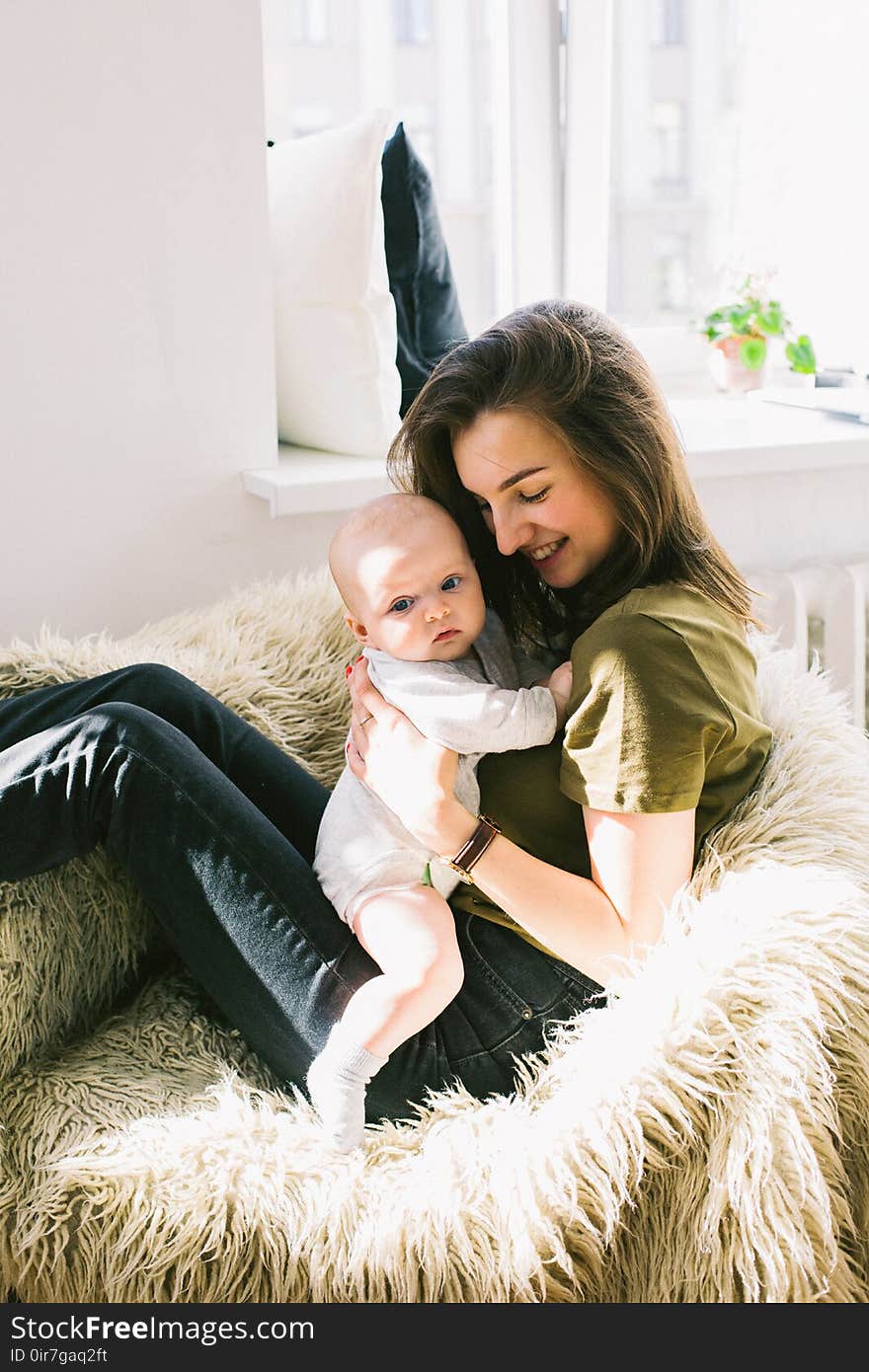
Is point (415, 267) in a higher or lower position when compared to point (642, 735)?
higher

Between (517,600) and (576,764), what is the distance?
32cm

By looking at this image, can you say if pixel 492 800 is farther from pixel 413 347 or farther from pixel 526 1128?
pixel 413 347

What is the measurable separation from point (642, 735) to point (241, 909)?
1.37 ft

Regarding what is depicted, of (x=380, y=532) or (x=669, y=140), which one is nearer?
(x=380, y=532)

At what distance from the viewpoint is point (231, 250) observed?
1.75m

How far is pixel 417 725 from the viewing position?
121 cm

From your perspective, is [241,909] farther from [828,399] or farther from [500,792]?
[828,399]

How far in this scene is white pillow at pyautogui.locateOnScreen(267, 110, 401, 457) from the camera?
1788mm

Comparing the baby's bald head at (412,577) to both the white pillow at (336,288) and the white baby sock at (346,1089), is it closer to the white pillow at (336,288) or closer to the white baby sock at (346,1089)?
the white baby sock at (346,1089)

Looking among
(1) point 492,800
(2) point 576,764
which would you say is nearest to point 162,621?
(1) point 492,800

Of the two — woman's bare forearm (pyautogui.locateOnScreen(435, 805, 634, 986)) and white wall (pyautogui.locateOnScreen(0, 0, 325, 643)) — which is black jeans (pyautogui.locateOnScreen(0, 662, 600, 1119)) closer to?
woman's bare forearm (pyautogui.locateOnScreen(435, 805, 634, 986))

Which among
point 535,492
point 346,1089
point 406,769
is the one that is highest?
point 535,492

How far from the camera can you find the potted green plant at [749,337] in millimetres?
2346

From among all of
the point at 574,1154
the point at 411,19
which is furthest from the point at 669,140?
the point at 574,1154
